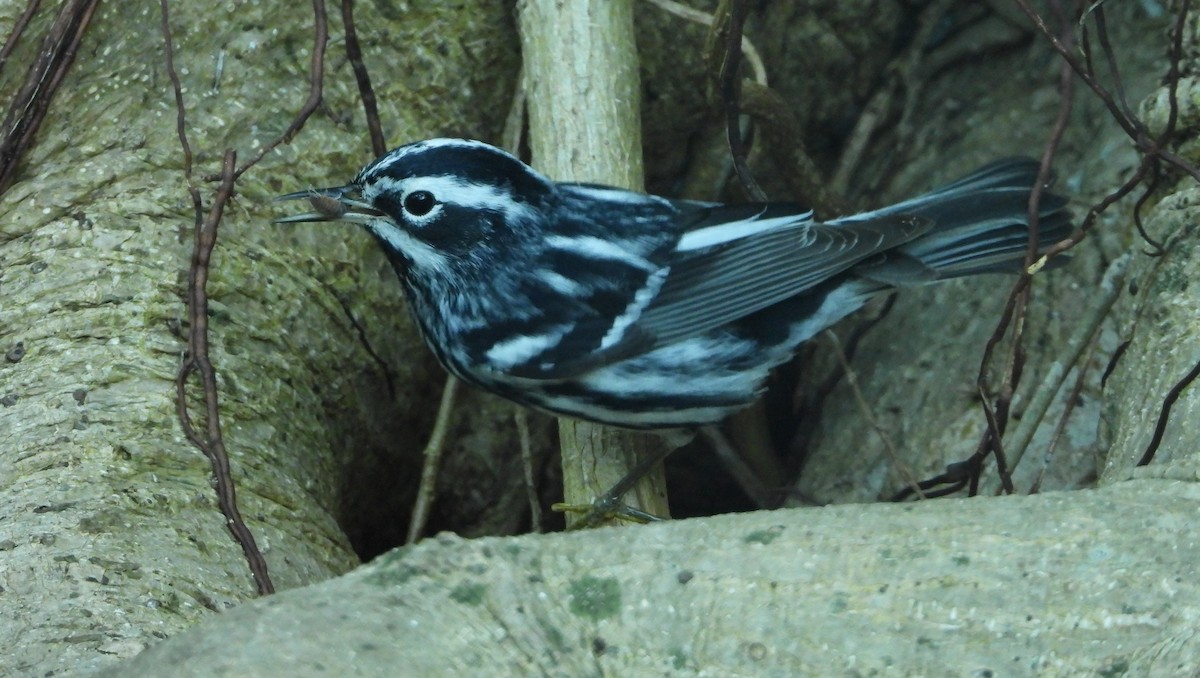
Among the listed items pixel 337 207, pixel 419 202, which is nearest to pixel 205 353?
pixel 337 207

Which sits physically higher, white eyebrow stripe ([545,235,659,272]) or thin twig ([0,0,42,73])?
thin twig ([0,0,42,73])

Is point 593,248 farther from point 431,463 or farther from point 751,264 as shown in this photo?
point 431,463

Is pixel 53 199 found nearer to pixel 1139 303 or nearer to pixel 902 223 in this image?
pixel 902 223

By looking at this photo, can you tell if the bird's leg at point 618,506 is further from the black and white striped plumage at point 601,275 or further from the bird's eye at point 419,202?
the bird's eye at point 419,202

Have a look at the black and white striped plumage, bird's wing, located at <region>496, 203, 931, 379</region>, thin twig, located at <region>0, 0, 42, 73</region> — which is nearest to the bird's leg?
the black and white striped plumage

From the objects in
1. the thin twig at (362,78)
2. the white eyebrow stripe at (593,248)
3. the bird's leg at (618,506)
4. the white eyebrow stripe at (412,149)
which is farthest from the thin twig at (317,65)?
the bird's leg at (618,506)

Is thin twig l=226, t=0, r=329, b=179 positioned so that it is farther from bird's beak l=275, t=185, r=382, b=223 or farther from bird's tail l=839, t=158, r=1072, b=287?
bird's tail l=839, t=158, r=1072, b=287

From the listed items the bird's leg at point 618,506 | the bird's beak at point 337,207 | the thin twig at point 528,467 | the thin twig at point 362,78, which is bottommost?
the bird's leg at point 618,506

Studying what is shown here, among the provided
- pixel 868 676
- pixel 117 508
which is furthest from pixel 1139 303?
pixel 117 508
